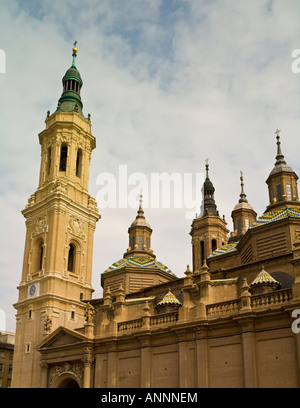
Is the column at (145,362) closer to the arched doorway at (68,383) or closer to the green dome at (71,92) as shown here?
the arched doorway at (68,383)

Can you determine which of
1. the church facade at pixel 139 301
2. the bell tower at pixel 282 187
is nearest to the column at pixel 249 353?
the church facade at pixel 139 301

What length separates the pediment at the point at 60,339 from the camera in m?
33.1

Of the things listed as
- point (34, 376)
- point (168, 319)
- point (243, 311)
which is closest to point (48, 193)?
point (34, 376)

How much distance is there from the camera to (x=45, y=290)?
39281mm

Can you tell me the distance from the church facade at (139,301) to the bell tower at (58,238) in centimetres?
11

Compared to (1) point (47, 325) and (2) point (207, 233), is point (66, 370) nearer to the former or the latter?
(1) point (47, 325)

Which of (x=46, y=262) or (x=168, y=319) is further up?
(x=46, y=262)

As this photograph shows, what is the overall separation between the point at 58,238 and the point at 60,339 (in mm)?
9720

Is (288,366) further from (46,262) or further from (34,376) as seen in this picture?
(46,262)

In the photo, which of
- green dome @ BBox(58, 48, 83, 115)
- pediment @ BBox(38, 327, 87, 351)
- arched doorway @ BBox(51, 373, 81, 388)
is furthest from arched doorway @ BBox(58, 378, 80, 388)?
green dome @ BBox(58, 48, 83, 115)

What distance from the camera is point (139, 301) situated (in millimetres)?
33062

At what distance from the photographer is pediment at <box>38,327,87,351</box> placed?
1303 inches

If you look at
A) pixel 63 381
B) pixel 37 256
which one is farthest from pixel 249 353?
pixel 37 256
